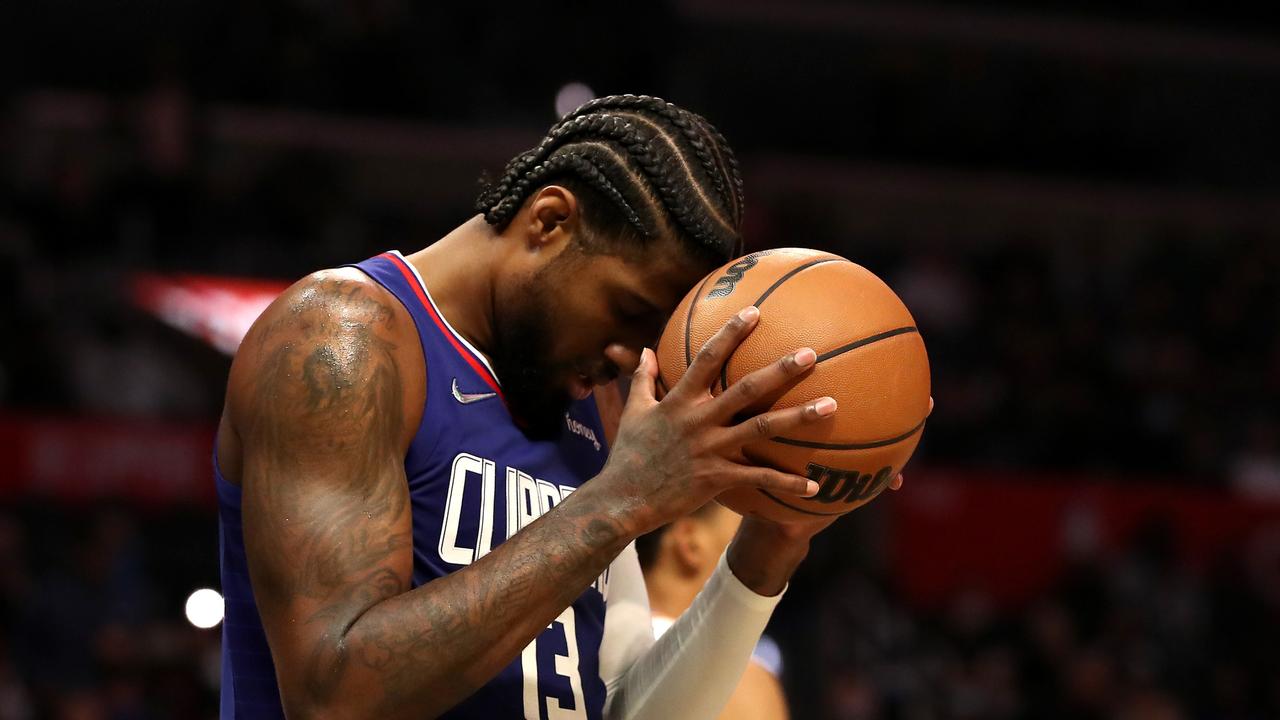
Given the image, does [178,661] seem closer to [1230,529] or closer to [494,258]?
[494,258]

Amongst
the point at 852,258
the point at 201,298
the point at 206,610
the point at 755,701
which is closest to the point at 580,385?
the point at 755,701

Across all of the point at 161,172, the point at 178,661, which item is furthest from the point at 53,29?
the point at 178,661

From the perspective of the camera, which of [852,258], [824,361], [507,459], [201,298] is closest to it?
[824,361]

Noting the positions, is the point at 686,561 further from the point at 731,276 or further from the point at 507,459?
the point at 731,276

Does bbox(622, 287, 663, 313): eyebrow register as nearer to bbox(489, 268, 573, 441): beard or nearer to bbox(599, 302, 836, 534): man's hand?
bbox(489, 268, 573, 441): beard

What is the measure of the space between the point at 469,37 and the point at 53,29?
3248mm

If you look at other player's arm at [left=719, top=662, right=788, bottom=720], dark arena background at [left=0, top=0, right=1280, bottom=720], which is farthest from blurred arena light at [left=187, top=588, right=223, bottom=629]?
other player's arm at [left=719, top=662, right=788, bottom=720]

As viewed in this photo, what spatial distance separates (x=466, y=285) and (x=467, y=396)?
20cm

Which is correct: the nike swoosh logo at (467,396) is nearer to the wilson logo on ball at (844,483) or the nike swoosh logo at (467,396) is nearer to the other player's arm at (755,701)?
the wilson logo on ball at (844,483)

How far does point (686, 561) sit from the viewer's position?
12.2ft

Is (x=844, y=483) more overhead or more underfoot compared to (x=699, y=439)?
more underfoot

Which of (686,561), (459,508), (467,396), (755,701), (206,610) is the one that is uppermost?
(467,396)

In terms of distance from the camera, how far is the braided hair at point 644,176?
7.90ft

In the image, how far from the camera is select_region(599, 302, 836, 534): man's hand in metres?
2.13
